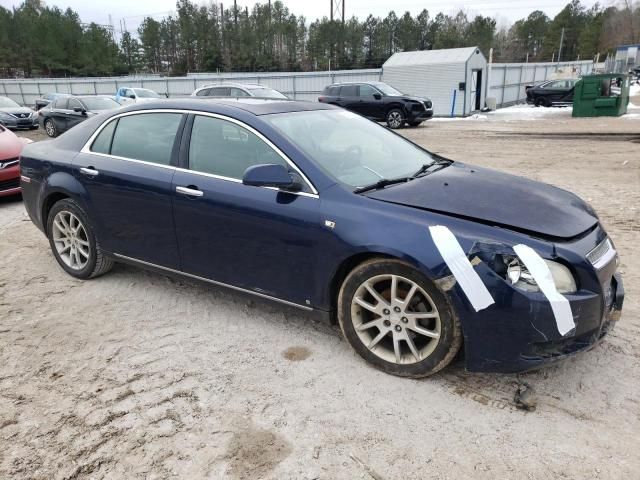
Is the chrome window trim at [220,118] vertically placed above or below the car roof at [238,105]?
below

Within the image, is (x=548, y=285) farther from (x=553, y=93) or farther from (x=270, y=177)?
(x=553, y=93)

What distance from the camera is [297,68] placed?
78000mm

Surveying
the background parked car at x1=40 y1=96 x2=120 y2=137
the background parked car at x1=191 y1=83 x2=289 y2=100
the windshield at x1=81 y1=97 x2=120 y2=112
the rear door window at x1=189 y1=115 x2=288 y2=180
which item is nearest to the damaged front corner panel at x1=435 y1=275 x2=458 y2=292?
the rear door window at x1=189 y1=115 x2=288 y2=180

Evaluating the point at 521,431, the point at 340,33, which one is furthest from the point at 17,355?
the point at 340,33

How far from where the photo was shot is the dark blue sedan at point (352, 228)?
2703 mm

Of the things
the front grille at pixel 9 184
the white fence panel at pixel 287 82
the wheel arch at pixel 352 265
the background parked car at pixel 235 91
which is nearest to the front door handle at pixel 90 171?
the wheel arch at pixel 352 265

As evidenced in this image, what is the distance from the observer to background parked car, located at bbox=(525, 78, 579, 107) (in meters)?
26.8

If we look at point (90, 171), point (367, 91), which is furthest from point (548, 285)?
point (367, 91)

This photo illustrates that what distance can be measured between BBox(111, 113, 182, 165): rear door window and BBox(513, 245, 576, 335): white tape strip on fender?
8.45 feet

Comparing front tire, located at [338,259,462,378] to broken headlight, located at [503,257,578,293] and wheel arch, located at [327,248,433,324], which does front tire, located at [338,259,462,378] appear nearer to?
wheel arch, located at [327,248,433,324]

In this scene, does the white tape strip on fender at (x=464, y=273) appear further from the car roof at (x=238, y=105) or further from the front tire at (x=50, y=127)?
the front tire at (x=50, y=127)

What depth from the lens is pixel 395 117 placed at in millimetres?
19062

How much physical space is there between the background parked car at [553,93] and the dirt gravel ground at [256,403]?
2574 centimetres

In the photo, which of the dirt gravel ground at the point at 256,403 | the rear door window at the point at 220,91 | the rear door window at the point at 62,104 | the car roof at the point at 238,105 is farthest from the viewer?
the rear door window at the point at 62,104
